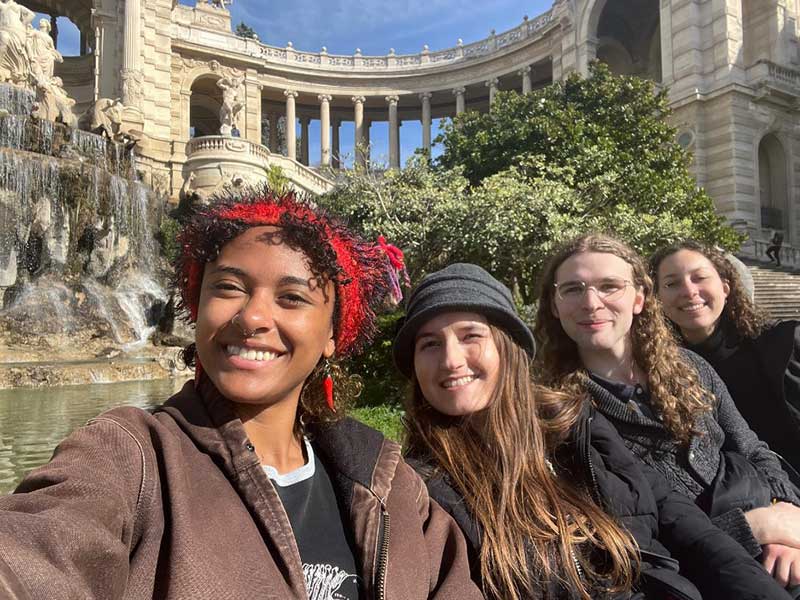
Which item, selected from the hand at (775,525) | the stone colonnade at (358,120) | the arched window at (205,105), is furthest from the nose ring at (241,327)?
the arched window at (205,105)

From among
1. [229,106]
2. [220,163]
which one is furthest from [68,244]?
[229,106]

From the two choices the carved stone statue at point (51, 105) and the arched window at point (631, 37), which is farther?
the arched window at point (631, 37)

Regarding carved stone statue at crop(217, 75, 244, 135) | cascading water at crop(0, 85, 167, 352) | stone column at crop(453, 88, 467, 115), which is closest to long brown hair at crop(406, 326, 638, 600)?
cascading water at crop(0, 85, 167, 352)

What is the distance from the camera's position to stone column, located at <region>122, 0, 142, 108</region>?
93.7 feet

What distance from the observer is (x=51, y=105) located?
795 inches

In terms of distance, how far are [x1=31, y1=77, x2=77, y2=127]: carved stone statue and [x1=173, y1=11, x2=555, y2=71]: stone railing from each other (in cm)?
1543

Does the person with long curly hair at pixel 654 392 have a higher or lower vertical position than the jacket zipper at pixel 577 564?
higher

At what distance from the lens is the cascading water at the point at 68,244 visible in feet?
44.2

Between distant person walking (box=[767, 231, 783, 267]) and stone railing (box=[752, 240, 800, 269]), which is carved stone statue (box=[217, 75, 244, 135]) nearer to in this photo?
stone railing (box=[752, 240, 800, 269])

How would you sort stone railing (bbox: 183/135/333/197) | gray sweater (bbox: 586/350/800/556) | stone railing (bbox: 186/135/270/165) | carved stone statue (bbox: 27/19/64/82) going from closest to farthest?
1. gray sweater (bbox: 586/350/800/556)
2. carved stone statue (bbox: 27/19/64/82)
3. stone railing (bbox: 183/135/333/197)
4. stone railing (bbox: 186/135/270/165)

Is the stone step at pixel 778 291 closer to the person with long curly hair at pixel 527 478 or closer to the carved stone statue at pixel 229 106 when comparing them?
the person with long curly hair at pixel 527 478

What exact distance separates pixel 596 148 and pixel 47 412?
1372 cm

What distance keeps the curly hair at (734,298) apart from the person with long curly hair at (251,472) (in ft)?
7.04

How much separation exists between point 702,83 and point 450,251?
66.2ft
